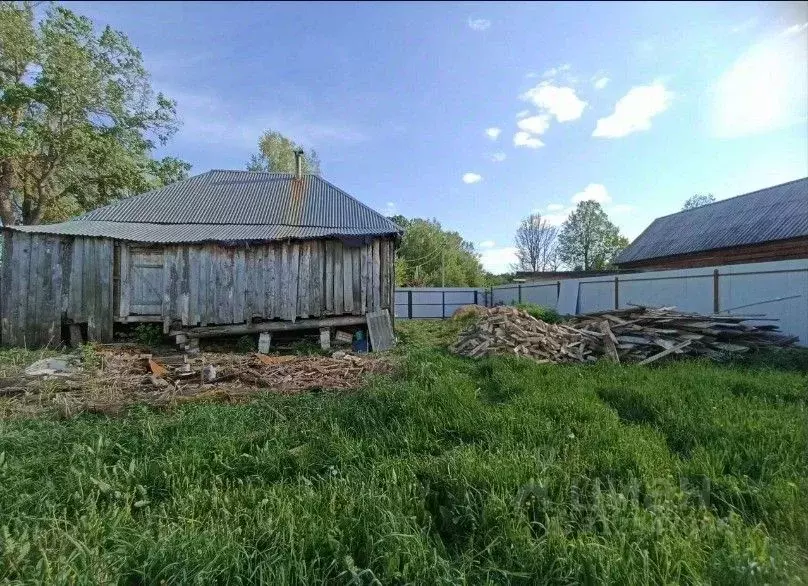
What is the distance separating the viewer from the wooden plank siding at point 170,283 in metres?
9.41

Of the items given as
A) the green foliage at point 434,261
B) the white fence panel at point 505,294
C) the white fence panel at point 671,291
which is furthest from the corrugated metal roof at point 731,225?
the green foliage at point 434,261

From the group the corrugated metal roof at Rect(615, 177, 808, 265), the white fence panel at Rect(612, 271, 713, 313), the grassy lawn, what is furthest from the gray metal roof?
the corrugated metal roof at Rect(615, 177, 808, 265)

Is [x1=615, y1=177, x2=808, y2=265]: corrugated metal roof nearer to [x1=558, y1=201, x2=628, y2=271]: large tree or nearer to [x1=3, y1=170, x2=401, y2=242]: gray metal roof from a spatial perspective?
[x1=3, y1=170, x2=401, y2=242]: gray metal roof

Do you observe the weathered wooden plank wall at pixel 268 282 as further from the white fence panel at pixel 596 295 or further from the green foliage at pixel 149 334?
the white fence panel at pixel 596 295

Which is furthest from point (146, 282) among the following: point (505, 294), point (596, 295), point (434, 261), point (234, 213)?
point (434, 261)

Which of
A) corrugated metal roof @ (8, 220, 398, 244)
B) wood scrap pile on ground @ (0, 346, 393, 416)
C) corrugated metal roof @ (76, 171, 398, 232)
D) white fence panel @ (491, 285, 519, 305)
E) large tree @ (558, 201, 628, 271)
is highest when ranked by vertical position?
large tree @ (558, 201, 628, 271)

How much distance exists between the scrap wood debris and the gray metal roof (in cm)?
444

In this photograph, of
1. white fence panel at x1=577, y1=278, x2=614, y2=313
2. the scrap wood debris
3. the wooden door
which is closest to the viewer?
the scrap wood debris

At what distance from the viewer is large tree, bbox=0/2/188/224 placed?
1466 centimetres

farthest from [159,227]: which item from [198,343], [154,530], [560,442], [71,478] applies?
[560,442]

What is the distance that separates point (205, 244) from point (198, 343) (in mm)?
2600

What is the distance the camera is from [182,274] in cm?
1000

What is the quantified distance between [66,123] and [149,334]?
1258cm

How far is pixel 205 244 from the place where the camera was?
10109 mm
